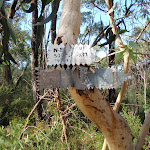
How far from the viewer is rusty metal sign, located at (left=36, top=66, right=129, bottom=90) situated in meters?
0.43

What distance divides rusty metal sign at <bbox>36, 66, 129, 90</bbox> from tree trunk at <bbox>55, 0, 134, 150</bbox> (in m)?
0.04

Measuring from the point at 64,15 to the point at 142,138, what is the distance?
2.00 ft

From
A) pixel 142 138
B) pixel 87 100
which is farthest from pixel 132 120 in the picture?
pixel 87 100

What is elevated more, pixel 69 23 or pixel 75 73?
pixel 69 23

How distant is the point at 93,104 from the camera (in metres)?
0.50

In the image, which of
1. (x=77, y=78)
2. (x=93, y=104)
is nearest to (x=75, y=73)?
(x=77, y=78)

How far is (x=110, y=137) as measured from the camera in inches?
23.1

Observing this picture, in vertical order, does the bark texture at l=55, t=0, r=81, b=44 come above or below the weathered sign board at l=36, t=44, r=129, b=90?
above

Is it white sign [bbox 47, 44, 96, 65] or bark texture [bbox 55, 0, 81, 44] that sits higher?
bark texture [bbox 55, 0, 81, 44]

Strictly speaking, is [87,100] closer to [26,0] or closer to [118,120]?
[118,120]

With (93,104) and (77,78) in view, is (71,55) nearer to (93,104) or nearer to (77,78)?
(77,78)

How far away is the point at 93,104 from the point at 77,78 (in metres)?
0.11

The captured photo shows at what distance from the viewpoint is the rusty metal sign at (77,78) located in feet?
1.43

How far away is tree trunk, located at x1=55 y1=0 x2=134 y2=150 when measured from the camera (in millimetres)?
482
